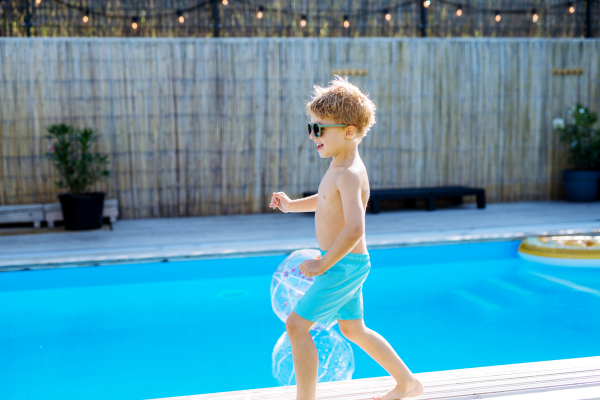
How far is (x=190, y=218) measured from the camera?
23.6 ft

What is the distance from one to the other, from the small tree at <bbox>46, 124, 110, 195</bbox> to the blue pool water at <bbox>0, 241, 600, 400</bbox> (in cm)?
199

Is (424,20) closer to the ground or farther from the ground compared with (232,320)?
farther from the ground

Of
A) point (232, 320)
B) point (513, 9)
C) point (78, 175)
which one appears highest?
point (513, 9)

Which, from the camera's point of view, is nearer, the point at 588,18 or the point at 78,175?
the point at 78,175

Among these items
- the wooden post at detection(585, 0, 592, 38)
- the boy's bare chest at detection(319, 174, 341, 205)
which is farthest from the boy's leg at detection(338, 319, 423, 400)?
the wooden post at detection(585, 0, 592, 38)

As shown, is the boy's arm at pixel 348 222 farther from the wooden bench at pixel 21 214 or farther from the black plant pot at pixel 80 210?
the wooden bench at pixel 21 214

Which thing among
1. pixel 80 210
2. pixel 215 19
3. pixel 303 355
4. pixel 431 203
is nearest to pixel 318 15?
pixel 215 19

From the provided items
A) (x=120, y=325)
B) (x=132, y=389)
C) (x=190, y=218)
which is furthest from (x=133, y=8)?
(x=132, y=389)

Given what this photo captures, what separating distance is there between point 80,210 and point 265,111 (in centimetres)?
260

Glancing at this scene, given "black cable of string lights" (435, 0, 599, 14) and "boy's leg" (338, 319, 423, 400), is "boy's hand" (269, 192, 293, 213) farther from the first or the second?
"black cable of string lights" (435, 0, 599, 14)

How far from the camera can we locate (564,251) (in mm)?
5043

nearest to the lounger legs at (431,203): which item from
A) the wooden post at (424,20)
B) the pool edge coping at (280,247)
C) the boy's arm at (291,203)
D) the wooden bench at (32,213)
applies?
the pool edge coping at (280,247)

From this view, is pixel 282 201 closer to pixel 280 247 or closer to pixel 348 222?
pixel 348 222

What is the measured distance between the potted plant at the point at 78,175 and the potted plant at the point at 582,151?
619cm
